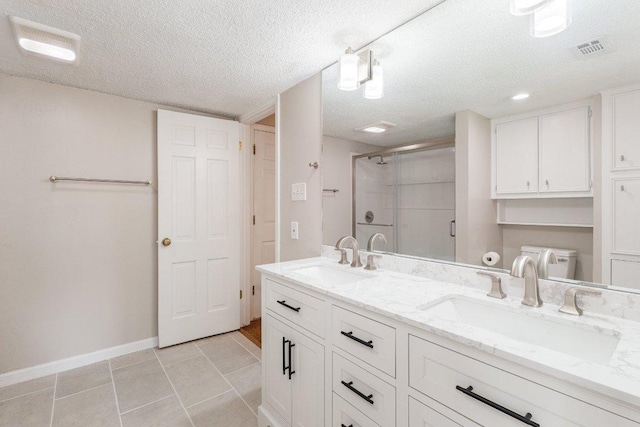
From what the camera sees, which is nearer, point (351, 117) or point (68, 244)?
point (351, 117)

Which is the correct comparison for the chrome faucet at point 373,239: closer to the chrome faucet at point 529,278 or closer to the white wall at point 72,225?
the chrome faucet at point 529,278

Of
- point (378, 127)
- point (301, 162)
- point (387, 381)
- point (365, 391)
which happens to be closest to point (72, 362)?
point (301, 162)

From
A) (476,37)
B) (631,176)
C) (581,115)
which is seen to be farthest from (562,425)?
(476,37)

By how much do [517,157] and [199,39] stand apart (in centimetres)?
172

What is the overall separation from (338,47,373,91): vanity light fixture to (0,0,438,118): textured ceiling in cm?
7

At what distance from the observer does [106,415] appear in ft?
5.81

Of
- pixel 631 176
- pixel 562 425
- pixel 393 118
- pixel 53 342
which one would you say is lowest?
pixel 53 342

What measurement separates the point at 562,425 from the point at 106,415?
7.39 ft

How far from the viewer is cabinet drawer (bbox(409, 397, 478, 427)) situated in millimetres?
816

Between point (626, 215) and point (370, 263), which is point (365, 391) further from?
point (626, 215)

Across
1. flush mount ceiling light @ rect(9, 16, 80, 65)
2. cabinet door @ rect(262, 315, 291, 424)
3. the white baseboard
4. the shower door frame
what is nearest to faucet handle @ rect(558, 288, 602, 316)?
the shower door frame

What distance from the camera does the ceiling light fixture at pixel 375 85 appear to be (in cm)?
170

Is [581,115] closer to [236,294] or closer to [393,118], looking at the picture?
[393,118]

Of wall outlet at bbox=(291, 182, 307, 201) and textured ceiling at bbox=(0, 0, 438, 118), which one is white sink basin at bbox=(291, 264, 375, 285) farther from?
textured ceiling at bbox=(0, 0, 438, 118)
